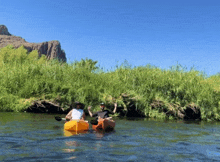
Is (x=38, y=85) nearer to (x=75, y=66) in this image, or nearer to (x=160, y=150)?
A: (x=75, y=66)

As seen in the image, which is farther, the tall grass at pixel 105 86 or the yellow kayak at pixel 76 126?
the tall grass at pixel 105 86

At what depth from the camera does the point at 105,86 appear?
79.8 ft

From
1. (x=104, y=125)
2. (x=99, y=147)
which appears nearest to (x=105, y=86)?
(x=104, y=125)

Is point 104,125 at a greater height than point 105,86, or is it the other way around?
point 105,86

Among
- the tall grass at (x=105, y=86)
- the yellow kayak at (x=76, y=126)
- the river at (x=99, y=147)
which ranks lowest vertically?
the river at (x=99, y=147)

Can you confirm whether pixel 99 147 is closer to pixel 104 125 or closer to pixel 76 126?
pixel 76 126

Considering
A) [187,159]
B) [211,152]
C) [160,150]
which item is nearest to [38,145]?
[160,150]

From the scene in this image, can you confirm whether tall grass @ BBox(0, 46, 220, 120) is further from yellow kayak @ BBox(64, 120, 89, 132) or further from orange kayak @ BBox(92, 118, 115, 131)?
yellow kayak @ BBox(64, 120, 89, 132)

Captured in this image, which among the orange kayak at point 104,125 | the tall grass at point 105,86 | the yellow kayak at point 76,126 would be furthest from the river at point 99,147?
the tall grass at point 105,86

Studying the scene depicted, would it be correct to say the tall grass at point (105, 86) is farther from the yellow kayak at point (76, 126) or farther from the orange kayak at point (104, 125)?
the yellow kayak at point (76, 126)

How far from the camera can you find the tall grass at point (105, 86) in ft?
74.8

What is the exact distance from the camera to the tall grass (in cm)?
2280

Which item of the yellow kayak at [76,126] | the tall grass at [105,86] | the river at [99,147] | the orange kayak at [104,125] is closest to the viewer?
the river at [99,147]

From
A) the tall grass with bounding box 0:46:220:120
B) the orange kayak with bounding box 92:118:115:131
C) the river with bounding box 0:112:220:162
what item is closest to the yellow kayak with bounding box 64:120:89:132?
the river with bounding box 0:112:220:162
